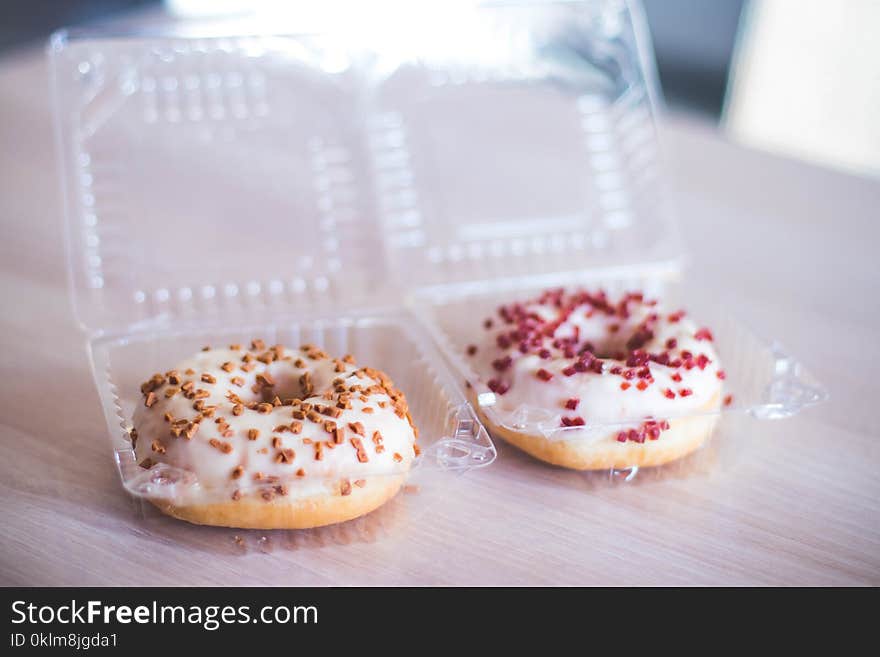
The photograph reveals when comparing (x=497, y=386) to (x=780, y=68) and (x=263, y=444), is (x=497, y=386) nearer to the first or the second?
(x=263, y=444)

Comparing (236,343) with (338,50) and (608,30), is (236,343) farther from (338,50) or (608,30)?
(608,30)

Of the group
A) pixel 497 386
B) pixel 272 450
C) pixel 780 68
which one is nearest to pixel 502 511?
pixel 497 386

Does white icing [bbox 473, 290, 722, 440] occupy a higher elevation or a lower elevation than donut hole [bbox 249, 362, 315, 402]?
higher

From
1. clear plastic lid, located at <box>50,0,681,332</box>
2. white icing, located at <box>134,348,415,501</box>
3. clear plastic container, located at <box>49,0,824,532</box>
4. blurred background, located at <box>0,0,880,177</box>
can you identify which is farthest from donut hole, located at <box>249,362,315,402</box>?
blurred background, located at <box>0,0,880,177</box>

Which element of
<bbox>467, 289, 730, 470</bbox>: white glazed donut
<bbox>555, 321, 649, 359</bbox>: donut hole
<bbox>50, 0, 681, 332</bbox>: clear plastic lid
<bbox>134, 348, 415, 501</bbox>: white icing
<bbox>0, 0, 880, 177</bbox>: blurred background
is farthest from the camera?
<bbox>0, 0, 880, 177</bbox>: blurred background

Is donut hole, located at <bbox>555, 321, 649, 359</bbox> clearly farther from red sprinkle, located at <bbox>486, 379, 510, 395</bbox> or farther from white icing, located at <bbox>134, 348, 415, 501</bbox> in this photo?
white icing, located at <bbox>134, 348, 415, 501</bbox>

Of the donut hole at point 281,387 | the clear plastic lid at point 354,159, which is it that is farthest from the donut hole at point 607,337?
the donut hole at point 281,387

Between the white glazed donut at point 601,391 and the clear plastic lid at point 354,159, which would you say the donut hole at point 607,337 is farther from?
the clear plastic lid at point 354,159

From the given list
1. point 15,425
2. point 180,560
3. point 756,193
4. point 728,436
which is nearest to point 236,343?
point 15,425
